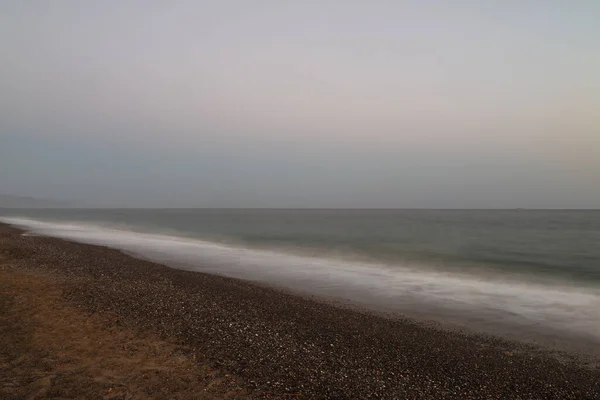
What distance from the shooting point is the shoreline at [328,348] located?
24.8 ft

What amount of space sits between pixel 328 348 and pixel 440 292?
1192cm

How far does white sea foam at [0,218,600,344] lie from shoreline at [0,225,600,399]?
9.29ft

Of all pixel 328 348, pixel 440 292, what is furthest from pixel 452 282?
pixel 328 348

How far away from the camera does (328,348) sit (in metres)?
9.18

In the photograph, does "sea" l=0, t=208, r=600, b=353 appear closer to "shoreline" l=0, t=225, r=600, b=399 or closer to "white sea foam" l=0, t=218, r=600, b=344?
"white sea foam" l=0, t=218, r=600, b=344

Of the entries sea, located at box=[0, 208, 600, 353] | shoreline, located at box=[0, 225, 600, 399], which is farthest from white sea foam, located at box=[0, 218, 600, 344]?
shoreline, located at box=[0, 225, 600, 399]

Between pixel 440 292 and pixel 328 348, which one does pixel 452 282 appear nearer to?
pixel 440 292

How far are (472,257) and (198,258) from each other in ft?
80.5

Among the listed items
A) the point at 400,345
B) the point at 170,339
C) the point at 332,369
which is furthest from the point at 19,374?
the point at 400,345

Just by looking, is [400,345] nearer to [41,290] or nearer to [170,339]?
[170,339]

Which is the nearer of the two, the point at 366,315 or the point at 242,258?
the point at 366,315

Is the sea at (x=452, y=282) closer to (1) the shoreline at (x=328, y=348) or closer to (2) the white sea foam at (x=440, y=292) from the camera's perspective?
(2) the white sea foam at (x=440, y=292)

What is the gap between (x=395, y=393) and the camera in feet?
23.4

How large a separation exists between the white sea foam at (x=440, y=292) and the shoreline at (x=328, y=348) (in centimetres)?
283
